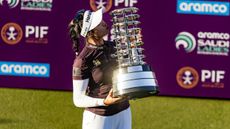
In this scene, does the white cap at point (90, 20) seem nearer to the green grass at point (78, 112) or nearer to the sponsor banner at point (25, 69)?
the green grass at point (78, 112)

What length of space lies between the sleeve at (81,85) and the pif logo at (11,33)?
19.9ft

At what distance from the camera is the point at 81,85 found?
639 centimetres

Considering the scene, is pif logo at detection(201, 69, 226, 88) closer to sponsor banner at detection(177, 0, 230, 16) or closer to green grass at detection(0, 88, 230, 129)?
green grass at detection(0, 88, 230, 129)

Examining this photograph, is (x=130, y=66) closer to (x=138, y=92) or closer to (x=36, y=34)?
(x=138, y=92)

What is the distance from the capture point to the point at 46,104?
1162 centimetres

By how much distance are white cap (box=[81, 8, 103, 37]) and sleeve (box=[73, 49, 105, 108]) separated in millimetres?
327

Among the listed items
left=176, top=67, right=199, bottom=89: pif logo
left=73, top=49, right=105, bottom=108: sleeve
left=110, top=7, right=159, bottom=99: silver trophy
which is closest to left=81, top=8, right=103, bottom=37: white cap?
left=73, top=49, right=105, bottom=108: sleeve

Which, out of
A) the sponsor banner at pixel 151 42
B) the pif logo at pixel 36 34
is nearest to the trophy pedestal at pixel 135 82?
the sponsor banner at pixel 151 42

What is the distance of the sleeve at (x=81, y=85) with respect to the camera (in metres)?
6.37

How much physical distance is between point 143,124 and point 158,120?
1.16ft

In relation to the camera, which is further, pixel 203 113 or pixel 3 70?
pixel 3 70

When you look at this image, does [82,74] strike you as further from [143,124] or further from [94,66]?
[143,124]

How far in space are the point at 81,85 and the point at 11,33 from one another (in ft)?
20.2

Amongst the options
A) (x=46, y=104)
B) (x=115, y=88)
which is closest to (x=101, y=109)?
(x=115, y=88)
